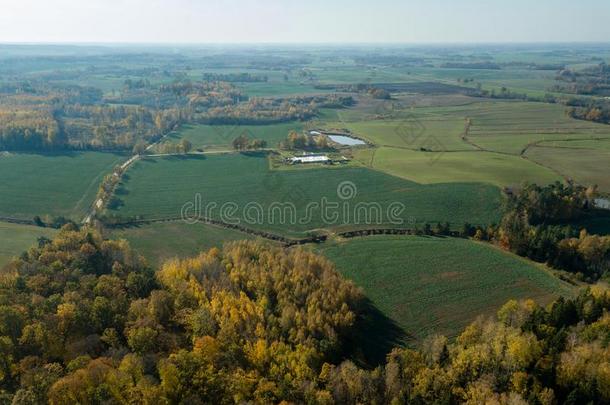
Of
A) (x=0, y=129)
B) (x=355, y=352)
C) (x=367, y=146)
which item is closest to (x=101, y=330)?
(x=355, y=352)

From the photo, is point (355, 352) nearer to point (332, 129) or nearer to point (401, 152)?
point (401, 152)

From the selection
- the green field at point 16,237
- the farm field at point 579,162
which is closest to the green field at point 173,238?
the green field at point 16,237

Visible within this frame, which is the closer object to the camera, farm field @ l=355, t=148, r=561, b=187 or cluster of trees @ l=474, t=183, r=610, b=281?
cluster of trees @ l=474, t=183, r=610, b=281

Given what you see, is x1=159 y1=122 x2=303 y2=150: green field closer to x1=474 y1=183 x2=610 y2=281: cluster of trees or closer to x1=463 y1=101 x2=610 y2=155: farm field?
x1=463 y1=101 x2=610 y2=155: farm field

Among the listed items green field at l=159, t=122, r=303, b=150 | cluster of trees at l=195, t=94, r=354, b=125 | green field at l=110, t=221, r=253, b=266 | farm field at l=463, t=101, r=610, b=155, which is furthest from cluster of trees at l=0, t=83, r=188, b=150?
farm field at l=463, t=101, r=610, b=155

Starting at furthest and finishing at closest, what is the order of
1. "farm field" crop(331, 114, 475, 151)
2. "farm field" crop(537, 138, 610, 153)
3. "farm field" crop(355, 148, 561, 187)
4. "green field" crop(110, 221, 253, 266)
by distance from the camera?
"farm field" crop(331, 114, 475, 151), "farm field" crop(537, 138, 610, 153), "farm field" crop(355, 148, 561, 187), "green field" crop(110, 221, 253, 266)

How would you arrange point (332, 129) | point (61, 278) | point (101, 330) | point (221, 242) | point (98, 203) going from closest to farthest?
point (101, 330) < point (61, 278) < point (221, 242) < point (98, 203) < point (332, 129)

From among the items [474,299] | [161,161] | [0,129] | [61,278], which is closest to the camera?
[61,278]
